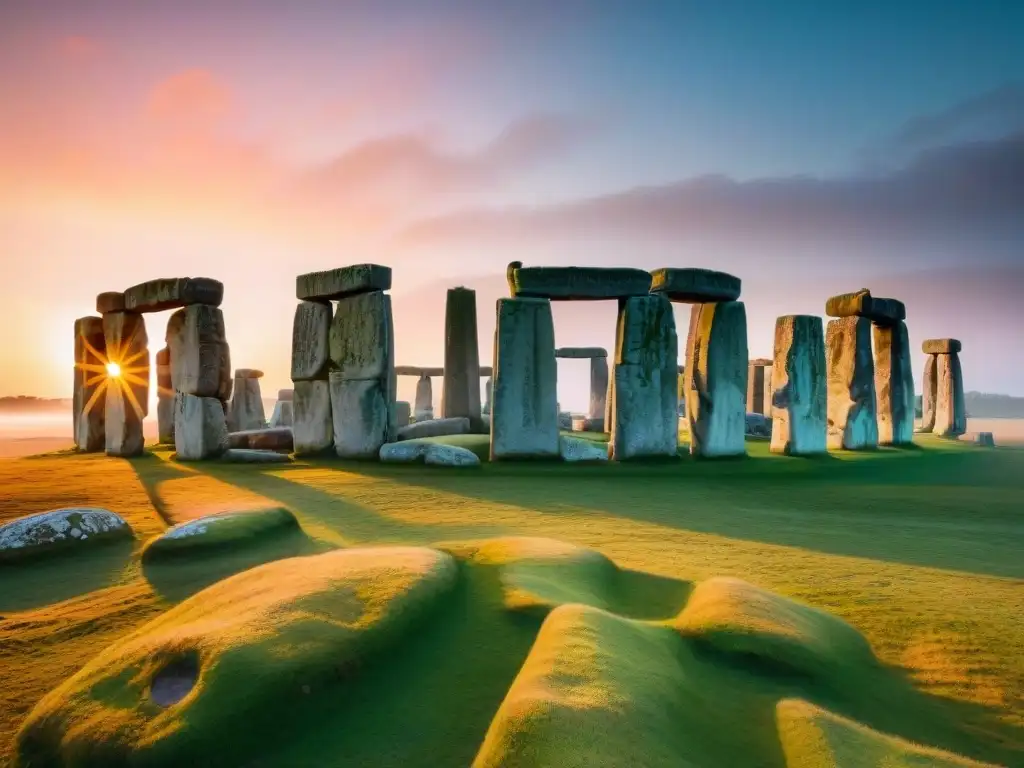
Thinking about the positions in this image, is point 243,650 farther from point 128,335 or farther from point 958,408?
point 958,408

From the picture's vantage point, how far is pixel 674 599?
342 centimetres

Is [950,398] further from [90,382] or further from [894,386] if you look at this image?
[90,382]

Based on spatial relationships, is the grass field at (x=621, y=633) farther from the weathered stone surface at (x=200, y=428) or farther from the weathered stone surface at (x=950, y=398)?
the weathered stone surface at (x=950, y=398)

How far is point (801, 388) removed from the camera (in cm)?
1094

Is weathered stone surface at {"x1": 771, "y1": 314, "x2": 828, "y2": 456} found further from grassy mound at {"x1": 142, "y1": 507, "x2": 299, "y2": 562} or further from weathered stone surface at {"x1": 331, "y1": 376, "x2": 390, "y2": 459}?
grassy mound at {"x1": 142, "y1": 507, "x2": 299, "y2": 562}

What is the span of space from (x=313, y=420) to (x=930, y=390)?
17558mm

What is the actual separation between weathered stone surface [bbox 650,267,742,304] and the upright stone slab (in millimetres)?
2141

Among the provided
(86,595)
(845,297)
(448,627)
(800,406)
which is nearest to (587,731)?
(448,627)

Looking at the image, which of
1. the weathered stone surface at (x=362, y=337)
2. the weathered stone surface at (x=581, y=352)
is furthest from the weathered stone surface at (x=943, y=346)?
the weathered stone surface at (x=362, y=337)

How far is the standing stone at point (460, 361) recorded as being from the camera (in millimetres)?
14625

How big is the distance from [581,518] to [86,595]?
3.69m

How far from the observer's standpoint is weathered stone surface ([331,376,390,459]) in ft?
33.4

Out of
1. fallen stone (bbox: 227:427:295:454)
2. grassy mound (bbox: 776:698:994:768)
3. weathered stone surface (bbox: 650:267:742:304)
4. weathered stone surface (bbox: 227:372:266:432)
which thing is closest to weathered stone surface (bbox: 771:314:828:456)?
weathered stone surface (bbox: 650:267:742:304)

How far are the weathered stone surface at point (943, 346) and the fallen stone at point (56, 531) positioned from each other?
20.1 m
